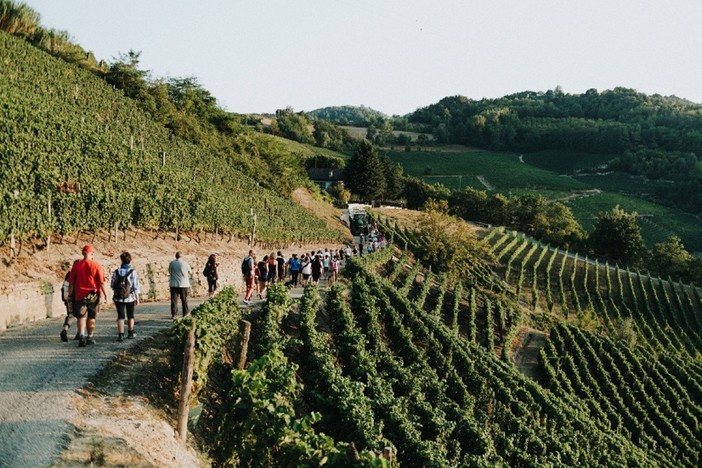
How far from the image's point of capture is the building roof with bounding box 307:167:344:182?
107 m

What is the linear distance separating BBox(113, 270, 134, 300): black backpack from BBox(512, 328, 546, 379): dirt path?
27233mm

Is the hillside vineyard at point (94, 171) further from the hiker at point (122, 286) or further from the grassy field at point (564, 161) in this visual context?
the grassy field at point (564, 161)

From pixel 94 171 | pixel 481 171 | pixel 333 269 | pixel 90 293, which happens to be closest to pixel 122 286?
pixel 90 293

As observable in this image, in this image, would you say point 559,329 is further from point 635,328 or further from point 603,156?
point 603,156

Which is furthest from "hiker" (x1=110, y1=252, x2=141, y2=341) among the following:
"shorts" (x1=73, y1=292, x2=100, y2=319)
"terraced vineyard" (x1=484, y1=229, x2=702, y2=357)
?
"terraced vineyard" (x1=484, y1=229, x2=702, y2=357)

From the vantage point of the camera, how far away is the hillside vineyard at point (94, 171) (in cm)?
1856

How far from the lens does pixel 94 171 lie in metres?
24.3

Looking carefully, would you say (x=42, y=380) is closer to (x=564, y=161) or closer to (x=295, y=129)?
(x=295, y=129)

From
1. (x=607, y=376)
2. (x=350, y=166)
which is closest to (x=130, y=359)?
(x=607, y=376)

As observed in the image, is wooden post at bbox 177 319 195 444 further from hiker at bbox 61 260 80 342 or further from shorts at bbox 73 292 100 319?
hiker at bbox 61 260 80 342

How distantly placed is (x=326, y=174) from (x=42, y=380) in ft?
325

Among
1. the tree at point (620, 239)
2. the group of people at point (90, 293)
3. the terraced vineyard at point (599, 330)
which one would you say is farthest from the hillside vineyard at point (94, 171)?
the tree at point (620, 239)

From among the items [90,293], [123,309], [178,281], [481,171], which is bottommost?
[123,309]

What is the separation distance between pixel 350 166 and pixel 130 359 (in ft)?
283
